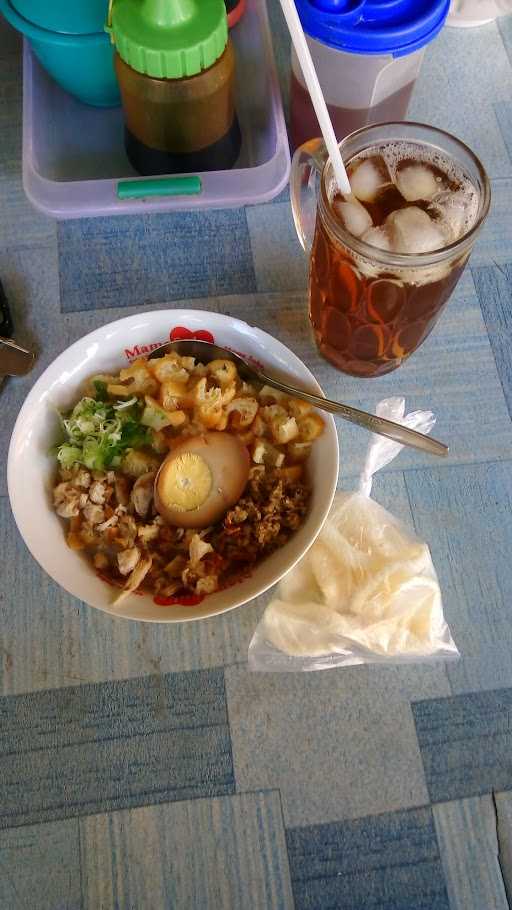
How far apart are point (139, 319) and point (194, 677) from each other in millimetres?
332

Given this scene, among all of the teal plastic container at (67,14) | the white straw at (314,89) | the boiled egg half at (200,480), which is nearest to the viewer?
the white straw at (314,89)

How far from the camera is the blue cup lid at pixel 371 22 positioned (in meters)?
0.64

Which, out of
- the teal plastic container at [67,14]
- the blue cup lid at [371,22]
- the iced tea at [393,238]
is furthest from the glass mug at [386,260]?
the teal plastic container at [67,14]

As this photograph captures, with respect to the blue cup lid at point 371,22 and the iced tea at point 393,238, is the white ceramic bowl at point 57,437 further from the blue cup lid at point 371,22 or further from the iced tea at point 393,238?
the blue cup lid at point 371,22

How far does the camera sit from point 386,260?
534mm

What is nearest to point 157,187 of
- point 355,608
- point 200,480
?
point 200,480

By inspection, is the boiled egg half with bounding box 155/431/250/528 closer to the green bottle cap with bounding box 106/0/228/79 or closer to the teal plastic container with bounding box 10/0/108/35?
the green bottle cap with bounding box 106/0/228/79

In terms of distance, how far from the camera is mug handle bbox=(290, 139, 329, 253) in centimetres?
62

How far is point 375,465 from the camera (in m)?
0.68

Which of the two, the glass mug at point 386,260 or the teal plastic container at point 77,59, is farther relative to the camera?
the teal plastic container at point 77,59

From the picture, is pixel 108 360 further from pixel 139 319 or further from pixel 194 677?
pixel 194 677

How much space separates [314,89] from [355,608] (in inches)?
16.7

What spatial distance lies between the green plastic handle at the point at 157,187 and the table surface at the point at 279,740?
0.17 metres

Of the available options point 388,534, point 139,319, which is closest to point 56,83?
point 139,319
